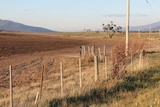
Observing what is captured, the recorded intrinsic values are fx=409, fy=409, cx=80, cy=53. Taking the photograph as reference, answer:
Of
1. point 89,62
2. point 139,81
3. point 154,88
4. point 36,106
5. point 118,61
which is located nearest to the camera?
point 36,106

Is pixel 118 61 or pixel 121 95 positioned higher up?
pixel 118 61

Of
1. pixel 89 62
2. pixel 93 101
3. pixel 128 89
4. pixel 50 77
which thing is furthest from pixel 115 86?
pixel 89 62

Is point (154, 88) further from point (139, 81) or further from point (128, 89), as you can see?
point (139, 81)

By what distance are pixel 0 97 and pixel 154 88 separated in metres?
5.63

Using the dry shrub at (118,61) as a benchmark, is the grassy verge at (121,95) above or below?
below

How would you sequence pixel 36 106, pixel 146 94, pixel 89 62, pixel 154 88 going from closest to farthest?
pixel 36 106 < pixel 146 94 < pixel 154 88 < pixel 89 62

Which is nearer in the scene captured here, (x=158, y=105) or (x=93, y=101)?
(x=158, y=105)

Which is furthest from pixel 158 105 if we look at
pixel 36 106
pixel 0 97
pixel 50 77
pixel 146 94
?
pixel 50 77

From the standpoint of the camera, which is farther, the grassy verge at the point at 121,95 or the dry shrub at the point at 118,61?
the dry shrub at the point at 118,61

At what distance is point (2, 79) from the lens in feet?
67.6

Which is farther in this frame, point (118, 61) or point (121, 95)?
point (118, 61)

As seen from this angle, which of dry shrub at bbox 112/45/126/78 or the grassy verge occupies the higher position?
dry shrub at bbox 112/45/126/78

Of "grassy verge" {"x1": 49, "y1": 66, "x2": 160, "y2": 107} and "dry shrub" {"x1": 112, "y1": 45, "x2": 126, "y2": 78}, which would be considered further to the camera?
"dry shrub" {"x1": 112, "y1": 45, "x2": 126, "y2": 78}

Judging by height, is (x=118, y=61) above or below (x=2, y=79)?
above
